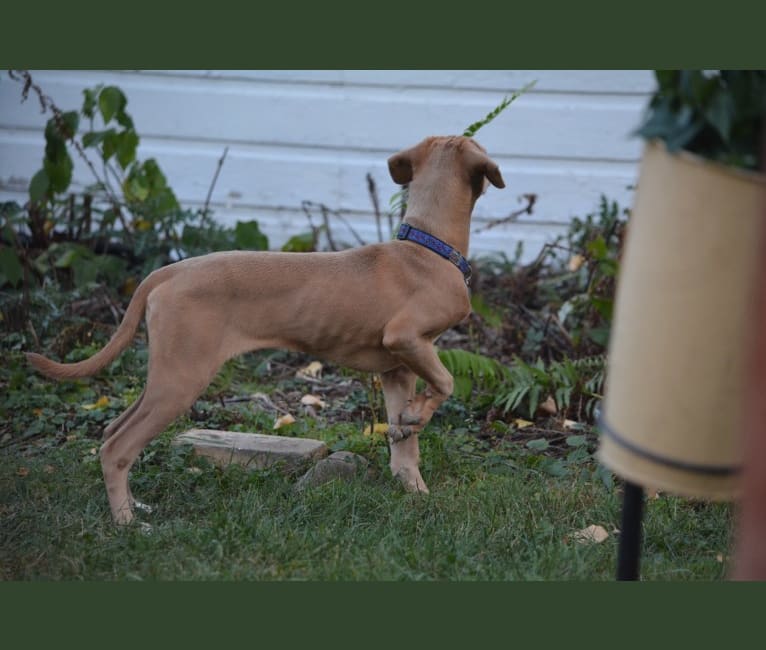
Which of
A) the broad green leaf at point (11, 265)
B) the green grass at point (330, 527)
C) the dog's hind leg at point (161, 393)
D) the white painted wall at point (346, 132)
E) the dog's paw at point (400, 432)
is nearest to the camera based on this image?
the green grass at point (330, 527)

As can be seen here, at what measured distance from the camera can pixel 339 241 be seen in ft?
28.7

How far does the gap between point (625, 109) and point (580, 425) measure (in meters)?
3.71

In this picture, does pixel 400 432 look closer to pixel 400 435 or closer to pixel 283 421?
pixel 400 435

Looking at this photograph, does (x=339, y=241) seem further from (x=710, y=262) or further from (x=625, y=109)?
(x=710, y=262)

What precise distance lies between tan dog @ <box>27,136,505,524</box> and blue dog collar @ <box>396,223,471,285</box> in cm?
2

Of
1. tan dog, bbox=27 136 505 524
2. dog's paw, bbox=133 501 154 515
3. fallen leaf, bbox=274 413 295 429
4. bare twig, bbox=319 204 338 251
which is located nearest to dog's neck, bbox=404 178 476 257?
tan dog, bbox=27 136 505 524

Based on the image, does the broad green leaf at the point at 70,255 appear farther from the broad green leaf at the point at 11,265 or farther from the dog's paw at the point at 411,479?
the dog's paw at the point at 411,479

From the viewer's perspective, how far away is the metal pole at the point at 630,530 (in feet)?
10.7

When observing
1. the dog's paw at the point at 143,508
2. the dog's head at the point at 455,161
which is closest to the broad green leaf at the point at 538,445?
the dog's head at the point at 455,161

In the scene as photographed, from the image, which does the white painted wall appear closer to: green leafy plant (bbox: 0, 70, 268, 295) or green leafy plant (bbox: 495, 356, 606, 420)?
green leafy plant (bbox: 0, 70, 268, 295)

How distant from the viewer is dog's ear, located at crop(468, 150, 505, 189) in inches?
200

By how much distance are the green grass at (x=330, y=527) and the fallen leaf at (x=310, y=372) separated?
1.71 meters

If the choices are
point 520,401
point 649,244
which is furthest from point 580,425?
point 649,244

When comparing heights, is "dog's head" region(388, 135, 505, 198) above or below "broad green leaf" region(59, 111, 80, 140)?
above
